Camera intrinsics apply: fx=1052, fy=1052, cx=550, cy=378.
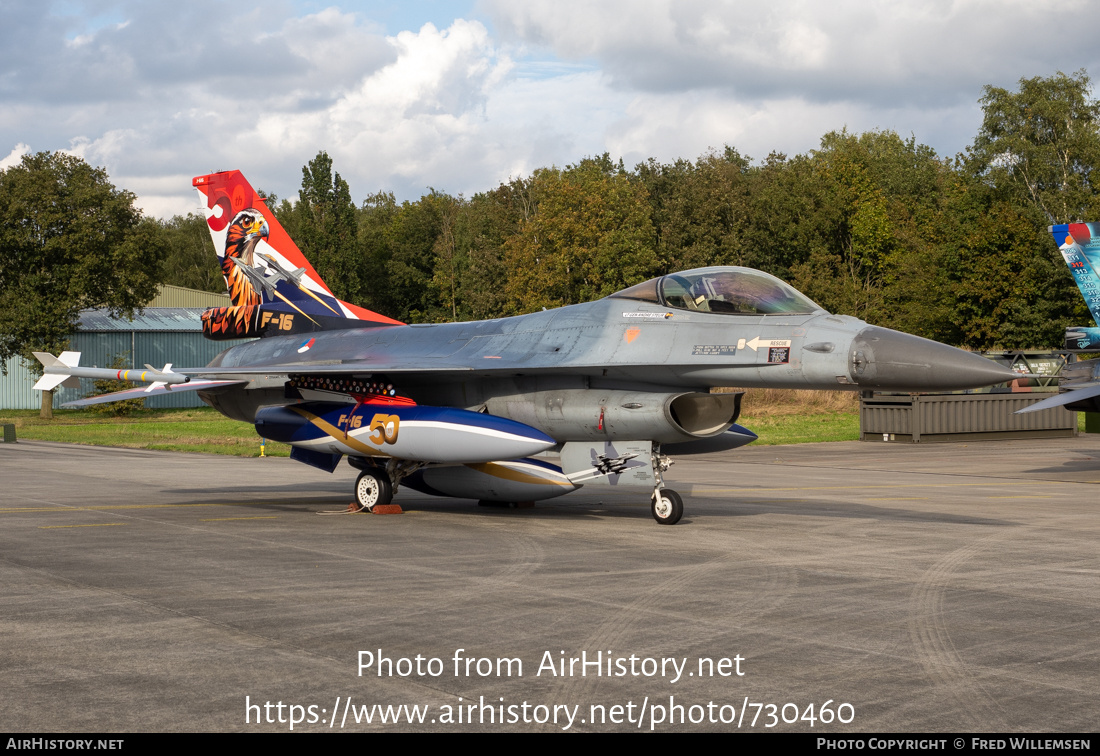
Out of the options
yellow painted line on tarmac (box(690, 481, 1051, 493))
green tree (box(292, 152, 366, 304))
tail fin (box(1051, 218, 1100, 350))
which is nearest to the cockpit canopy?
yellow painted line on tarmac (box(690, 481, 1051, 493))

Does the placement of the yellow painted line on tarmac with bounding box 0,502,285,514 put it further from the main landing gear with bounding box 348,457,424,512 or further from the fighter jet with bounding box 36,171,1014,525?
the main landing gear with bounding box 348,457,424,512

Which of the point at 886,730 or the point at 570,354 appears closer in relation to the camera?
the point at 886,730

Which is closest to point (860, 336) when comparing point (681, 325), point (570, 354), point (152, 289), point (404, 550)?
point (681, 325)

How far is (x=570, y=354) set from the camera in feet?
41.3

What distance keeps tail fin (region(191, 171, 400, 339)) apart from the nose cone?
7.60 meters

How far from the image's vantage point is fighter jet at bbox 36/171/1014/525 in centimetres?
1130

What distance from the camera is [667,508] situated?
12.6m

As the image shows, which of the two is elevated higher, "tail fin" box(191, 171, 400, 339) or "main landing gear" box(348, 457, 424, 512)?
"tail fin" box(191, 171, 400, 339)

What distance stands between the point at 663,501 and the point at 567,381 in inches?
73.2

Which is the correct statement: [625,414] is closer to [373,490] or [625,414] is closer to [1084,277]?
[373,490]

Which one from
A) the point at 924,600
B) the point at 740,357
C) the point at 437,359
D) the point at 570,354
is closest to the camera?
the point at 924,600

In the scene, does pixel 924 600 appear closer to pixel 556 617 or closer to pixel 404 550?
pixel 556 617

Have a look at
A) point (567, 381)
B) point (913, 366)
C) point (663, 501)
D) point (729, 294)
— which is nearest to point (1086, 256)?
point (729, 294)

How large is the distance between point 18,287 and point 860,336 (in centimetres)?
4811
